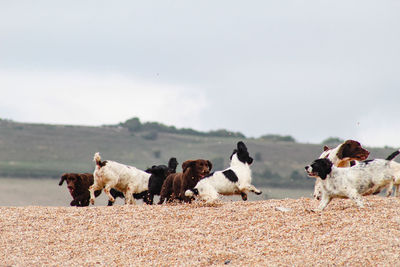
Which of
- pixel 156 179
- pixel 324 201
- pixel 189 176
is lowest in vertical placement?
pixel 324 201

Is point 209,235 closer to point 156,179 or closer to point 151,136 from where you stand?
point 156,179

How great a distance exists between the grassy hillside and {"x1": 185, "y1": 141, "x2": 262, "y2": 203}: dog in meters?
44.7

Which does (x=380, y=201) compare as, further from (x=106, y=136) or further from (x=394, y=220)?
(x=106, y=136)

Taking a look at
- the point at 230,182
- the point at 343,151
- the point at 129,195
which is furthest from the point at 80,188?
the point at 343,151

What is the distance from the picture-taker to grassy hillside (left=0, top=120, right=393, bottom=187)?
66.2 metres

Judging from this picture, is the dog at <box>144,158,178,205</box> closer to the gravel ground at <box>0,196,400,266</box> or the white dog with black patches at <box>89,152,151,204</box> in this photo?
the white dog with black patches at <box>89,152,151,204</box>

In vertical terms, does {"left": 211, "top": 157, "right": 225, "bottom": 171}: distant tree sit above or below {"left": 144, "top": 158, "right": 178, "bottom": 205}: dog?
below

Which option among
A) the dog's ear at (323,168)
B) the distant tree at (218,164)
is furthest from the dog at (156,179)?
the distant tree at (218,164)

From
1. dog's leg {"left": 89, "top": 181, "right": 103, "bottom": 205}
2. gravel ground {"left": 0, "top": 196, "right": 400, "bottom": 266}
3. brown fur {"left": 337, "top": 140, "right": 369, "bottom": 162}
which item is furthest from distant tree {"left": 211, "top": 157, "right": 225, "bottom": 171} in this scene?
gravel ground {"left": 0, "top": 196, "right": 400, "bottom": 266}

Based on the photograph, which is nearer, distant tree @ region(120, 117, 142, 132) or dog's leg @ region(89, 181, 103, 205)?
dog's leg @ region(89, 181, 103, 205)

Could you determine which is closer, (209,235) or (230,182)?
(209,235)

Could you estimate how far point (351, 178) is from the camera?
13.4 meters

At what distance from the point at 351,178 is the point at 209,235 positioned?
2.62 m

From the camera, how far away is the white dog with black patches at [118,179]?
52.7 ft
